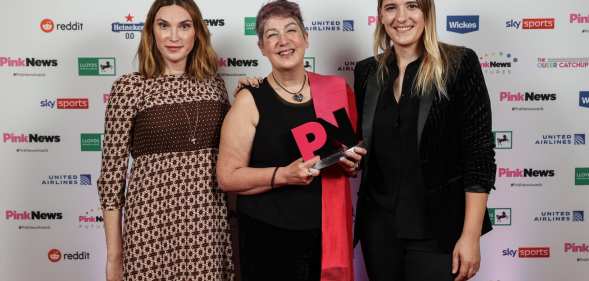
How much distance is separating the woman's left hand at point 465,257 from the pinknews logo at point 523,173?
111 cm

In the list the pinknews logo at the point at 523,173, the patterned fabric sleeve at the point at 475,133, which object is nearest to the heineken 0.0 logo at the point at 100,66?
the patterned fabric sleeve at the point at 475,133

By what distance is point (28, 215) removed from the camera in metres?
2.75

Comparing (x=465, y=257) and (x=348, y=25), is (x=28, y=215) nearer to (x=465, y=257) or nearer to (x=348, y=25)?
(x=348, y=25)

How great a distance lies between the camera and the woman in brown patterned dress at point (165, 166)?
1.90 meters

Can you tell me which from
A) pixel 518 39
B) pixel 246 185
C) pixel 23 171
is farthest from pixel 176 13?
pixel 518 39

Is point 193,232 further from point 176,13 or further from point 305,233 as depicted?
point 176,13

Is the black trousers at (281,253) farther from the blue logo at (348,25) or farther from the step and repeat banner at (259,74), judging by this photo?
the blue logo at (348,25)

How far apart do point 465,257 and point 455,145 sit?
344mm

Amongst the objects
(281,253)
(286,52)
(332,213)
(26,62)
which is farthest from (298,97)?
(26,62)

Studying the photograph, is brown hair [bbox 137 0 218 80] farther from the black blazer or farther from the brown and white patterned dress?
the black blazer

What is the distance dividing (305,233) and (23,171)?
1.71m

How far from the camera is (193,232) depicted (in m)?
1.92

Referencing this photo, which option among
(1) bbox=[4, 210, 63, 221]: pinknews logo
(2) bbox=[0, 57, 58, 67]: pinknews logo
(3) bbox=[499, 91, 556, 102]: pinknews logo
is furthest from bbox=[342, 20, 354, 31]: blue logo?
(1) bbox=[4, 210, 63, 221]: pinknews logo

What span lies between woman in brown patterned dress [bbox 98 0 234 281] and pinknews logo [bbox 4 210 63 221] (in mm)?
943
